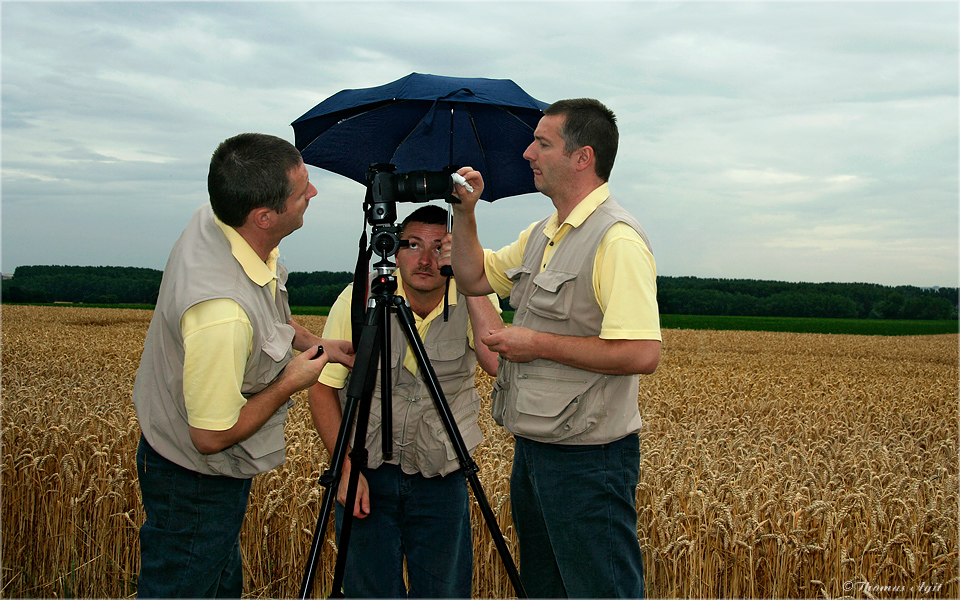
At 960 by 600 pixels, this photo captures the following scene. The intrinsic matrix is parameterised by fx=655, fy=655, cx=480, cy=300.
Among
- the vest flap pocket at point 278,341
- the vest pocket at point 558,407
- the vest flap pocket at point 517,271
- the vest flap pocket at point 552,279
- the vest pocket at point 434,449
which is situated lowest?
the vest pocket at point 434,449

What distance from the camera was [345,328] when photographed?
3.10 metres

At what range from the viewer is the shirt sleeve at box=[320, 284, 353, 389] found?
10.0 ft

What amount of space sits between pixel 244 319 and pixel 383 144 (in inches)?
71.3

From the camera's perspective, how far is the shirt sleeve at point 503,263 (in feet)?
10.9

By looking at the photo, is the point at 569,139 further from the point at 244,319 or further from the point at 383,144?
the point at 244,319

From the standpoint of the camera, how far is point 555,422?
2.72 metres

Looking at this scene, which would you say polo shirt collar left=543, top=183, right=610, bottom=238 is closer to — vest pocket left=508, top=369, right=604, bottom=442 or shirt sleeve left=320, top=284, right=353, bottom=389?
vest pocket left=508, top=369, right=604, bottom=442

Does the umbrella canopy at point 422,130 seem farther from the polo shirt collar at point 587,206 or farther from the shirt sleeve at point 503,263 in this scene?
the polo shirt collar at point 587,206

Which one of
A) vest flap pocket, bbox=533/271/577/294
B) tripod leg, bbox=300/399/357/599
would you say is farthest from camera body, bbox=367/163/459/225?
tripod leg, bbox=300/399/357/599

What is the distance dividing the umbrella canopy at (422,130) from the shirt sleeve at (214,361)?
1682mm

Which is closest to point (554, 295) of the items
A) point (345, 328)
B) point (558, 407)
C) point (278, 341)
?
point (558, 407)

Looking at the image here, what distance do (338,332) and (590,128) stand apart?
149cm

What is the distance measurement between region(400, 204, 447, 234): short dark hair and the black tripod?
19.5 inches

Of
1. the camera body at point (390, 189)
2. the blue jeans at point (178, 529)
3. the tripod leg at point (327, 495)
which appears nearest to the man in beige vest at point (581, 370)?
the camera body at point (390, 189)
